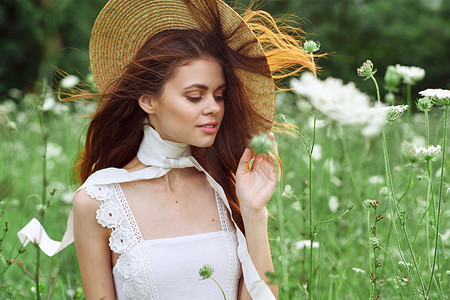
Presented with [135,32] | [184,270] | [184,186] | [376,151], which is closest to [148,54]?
[135,32]

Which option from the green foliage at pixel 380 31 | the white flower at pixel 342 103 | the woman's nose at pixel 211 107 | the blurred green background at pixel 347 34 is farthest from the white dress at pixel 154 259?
the green foliage at pixel 380 31

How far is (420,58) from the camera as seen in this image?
9188 mm

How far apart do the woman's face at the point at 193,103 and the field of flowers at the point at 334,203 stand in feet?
0.70

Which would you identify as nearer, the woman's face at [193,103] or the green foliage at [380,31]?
the woman's face at [193,103]

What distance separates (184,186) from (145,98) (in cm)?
26

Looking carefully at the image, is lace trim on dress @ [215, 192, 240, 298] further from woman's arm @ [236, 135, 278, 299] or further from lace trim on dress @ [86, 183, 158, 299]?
lace trim on dress @ [86, 183, 158, 299]

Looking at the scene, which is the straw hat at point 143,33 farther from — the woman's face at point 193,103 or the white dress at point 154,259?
the white dress at point 154,259

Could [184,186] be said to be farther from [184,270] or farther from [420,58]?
[420,58]

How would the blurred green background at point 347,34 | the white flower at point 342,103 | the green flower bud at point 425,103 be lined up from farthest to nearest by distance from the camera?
the blurred green background at point 347,34, the green flower bud at point 425,103, the white flower at point 342,103

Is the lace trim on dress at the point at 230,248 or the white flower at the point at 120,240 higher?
the white flower at the point at 120,240

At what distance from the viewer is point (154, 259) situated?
1.35 m

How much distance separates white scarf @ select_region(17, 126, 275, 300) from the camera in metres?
1.35

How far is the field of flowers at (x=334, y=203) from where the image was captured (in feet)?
3.51

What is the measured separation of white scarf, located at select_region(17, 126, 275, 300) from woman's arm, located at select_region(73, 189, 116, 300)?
0.06 m
